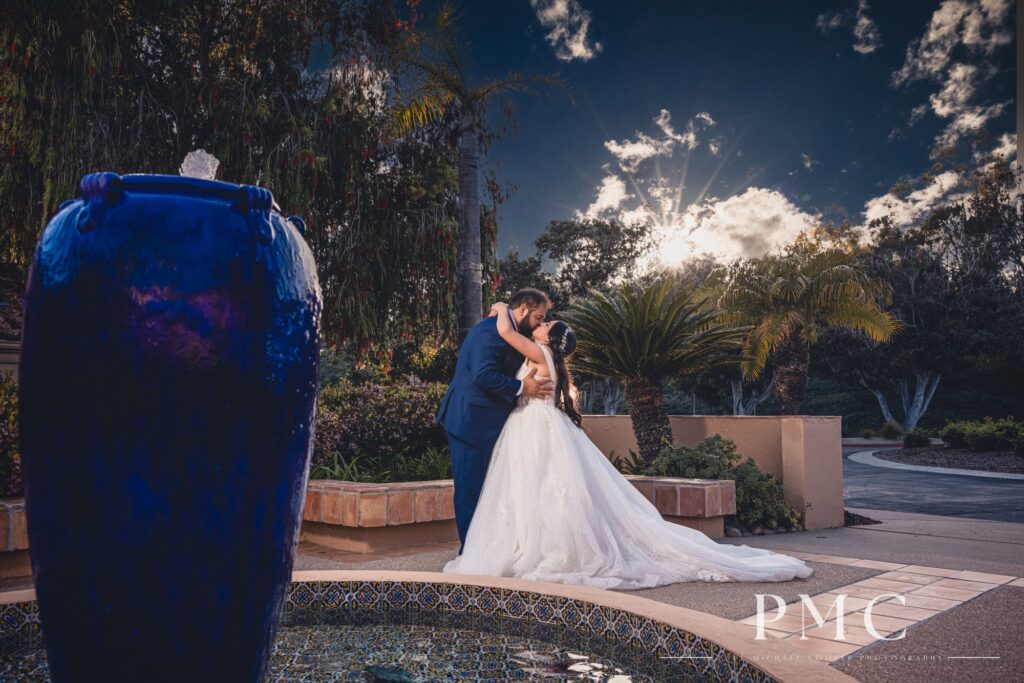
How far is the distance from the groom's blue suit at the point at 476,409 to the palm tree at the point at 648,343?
3718 mm

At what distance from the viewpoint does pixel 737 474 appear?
7.26 meters

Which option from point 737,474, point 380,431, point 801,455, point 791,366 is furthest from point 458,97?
point 791,366

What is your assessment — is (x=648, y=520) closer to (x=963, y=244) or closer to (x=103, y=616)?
(x=103, y=616)

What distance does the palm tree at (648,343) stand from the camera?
329 inches

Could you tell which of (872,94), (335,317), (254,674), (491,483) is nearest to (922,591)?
(491,483)

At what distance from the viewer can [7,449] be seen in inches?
200

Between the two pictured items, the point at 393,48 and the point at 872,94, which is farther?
the point at 872,94

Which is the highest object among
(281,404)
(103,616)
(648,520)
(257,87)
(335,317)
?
(257,87)

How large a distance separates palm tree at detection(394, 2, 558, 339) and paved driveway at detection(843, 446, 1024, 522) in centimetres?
751

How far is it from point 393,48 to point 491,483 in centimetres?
741

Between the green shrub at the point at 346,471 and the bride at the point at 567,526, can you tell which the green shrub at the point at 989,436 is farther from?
the green shrub at the point at 346,471

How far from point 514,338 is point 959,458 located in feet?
75.1

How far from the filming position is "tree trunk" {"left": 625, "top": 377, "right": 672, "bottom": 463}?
8266 mm

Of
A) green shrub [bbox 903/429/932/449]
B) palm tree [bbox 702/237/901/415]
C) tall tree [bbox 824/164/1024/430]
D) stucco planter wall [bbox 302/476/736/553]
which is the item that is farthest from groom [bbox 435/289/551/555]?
tall tree [bbox 824/164/1024/430]
